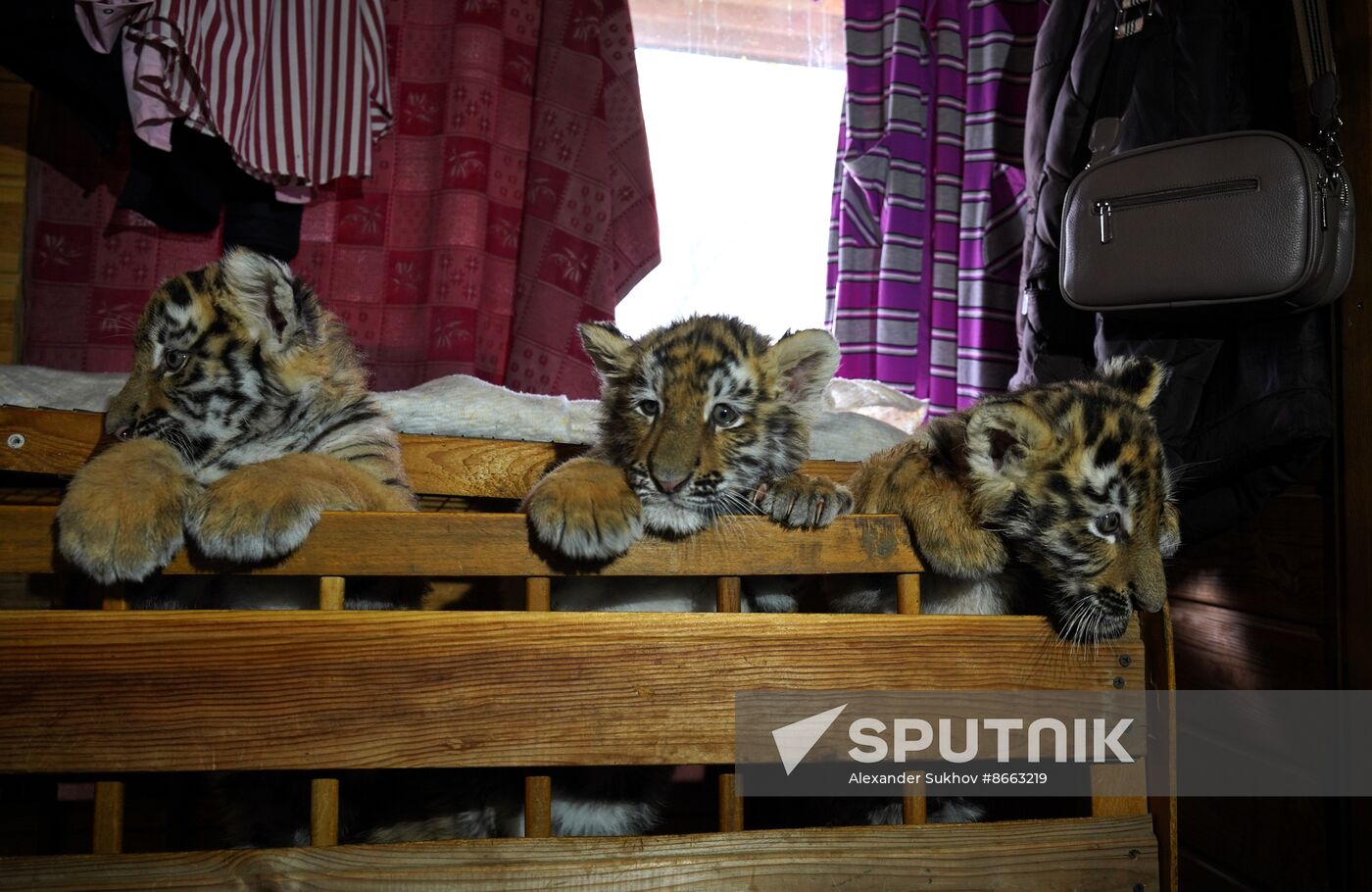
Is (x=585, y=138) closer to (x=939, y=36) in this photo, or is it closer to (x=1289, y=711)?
(x=939, y=36)

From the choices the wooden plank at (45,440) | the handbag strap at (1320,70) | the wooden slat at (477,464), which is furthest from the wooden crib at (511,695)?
the handbag strap at (1320,70)

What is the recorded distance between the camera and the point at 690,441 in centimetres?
165

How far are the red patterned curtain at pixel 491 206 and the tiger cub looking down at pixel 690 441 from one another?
5.08 ft

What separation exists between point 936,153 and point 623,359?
2385 millimetres

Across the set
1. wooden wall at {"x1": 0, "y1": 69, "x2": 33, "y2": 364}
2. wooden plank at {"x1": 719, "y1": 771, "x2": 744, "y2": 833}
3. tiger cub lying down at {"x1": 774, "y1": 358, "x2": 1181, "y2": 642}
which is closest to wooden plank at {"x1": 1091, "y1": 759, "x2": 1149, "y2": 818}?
tiger cub lying down at {"x1": 774, "y1": 358, "x2": 1181, "y2": 642}

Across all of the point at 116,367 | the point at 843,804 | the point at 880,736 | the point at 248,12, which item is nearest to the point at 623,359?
the point at 880,736

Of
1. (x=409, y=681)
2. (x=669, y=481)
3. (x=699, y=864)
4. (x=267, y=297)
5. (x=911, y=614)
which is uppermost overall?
(x=267, y=297)

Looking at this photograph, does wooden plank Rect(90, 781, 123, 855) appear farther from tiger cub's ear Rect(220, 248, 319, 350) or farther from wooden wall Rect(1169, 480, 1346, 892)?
wooden wall Rect(1169, 480, 1346, 892)

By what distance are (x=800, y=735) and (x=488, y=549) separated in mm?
577

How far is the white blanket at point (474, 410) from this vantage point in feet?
6.70

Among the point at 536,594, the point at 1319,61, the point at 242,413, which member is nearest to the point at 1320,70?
the point at 1319,61

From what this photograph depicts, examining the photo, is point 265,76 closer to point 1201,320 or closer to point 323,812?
point 323,812

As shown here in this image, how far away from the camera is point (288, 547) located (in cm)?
131

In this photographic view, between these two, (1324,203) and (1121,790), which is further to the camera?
(1324,203)
